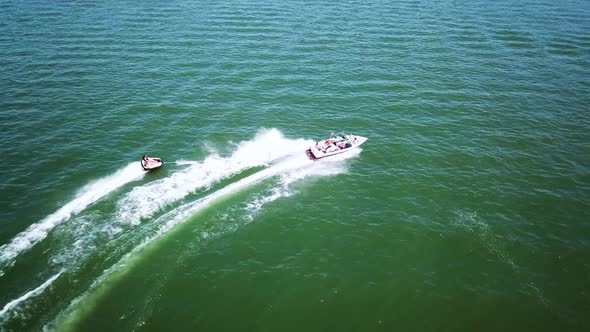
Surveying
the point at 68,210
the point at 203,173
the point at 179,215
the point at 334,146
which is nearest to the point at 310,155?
the point at 334,146

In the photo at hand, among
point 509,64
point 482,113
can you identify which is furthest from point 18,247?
point 509,64

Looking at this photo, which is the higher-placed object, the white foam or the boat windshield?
the white foam

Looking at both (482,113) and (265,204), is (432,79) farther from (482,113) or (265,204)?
(265,204)

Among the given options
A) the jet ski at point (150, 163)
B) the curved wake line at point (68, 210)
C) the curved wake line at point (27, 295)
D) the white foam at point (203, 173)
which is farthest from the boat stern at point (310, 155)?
the curved wake line at point (27, 295)

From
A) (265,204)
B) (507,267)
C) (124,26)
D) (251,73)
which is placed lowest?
(507,267)

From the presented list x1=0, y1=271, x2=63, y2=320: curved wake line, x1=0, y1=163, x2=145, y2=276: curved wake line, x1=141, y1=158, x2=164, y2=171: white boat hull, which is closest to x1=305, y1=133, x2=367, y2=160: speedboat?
x1=141, y1=158, x2=164, y2=171: white boat hull

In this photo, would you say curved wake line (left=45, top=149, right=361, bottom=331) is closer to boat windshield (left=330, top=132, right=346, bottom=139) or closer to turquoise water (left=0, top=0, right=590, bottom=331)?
turquoise water (left=0, top=0, right=590, bottom=331)
